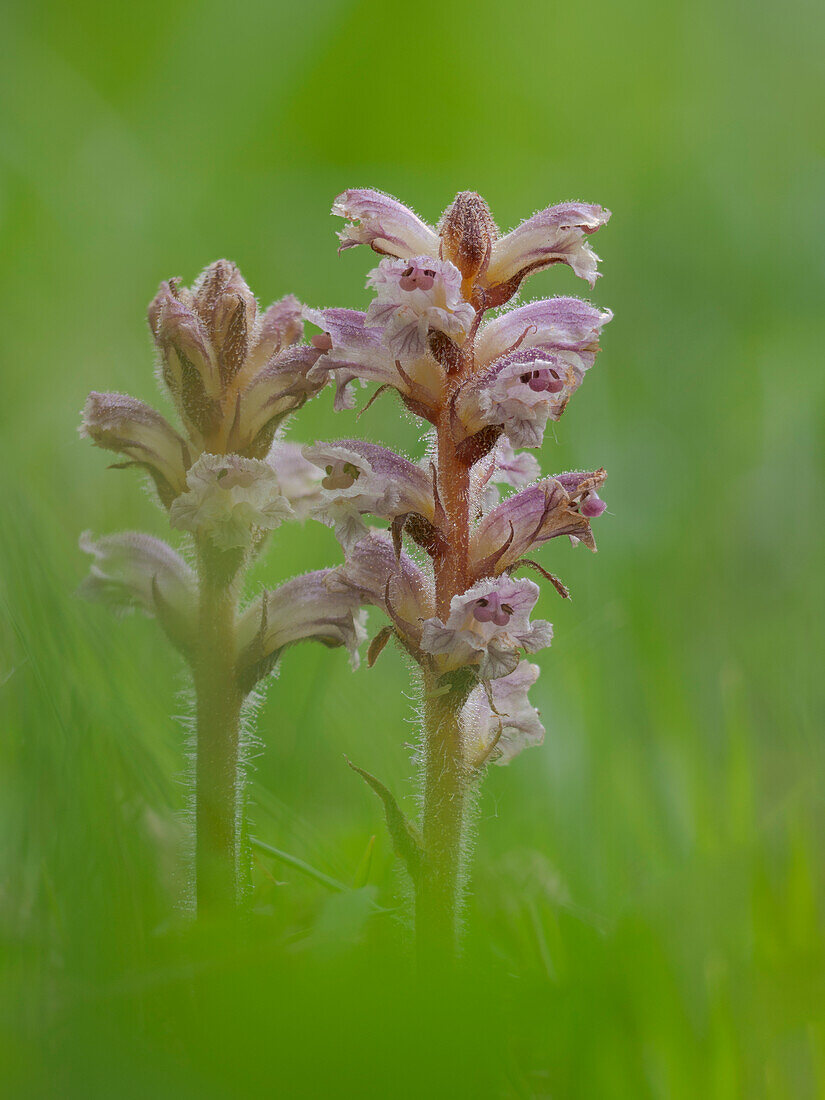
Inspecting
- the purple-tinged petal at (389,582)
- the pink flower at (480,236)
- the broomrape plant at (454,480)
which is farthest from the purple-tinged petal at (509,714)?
the pink flower at (480,236)

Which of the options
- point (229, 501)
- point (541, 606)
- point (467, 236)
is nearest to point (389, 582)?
point (229, 501)

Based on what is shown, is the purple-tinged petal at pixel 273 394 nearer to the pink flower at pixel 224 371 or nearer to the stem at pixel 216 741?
the pink flower at pixel 224 371

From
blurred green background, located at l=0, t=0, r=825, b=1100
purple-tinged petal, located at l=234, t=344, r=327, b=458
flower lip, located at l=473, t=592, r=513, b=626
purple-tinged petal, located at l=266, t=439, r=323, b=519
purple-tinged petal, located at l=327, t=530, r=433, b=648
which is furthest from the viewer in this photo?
purple-tinged petal, located at l=266, t=439, r=323, b=519

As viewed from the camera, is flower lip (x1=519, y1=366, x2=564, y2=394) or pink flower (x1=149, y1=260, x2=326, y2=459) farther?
pink flower (x1=149, y1=260, x2=326, y2=459)

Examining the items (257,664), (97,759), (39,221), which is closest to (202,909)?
(97,759)

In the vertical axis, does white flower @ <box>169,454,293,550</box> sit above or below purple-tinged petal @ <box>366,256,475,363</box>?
below

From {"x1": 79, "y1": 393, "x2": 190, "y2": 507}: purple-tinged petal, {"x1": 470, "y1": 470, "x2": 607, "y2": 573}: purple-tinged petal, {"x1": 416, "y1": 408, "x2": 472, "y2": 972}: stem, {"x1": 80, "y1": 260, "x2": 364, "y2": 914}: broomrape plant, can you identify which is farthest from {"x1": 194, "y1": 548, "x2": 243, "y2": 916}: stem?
{"x1": 470, "y1": 470, "x2": 607, "y2": 573}: purple-tinged petal

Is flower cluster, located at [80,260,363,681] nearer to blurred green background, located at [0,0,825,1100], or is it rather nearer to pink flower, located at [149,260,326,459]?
pink flower, located at [149,260,326,459]
